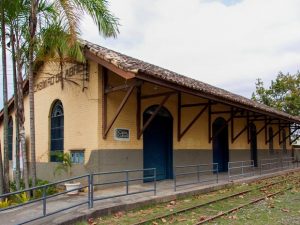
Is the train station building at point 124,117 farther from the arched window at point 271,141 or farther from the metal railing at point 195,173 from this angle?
the arched window at point 271,141

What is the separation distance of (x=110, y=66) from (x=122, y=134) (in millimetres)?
2697

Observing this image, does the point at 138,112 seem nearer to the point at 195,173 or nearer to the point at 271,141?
the point at 195,173

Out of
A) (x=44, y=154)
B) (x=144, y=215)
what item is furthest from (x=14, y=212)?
(x=44, y=154)

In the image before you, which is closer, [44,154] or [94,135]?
[94,135]

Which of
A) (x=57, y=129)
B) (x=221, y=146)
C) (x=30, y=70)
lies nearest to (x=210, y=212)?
(x=30, y=70)

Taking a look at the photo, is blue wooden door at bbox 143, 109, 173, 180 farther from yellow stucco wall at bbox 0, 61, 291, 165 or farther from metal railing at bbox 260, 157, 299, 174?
metal railing at bbox 260, 157, 299, 174

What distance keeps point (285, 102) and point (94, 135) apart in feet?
89.0

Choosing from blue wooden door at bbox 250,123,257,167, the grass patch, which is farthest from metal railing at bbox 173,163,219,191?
blue wooden door at bbox 250,123,257,167

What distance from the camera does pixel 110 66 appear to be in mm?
11461

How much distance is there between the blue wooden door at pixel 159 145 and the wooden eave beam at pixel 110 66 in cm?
365

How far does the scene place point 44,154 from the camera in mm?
15656

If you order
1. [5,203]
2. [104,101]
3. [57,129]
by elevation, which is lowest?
[5,203]

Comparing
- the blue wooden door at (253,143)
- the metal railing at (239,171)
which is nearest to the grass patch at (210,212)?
the metal railing at (239,171)

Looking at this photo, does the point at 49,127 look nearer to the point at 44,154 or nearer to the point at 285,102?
the point at 44,154
